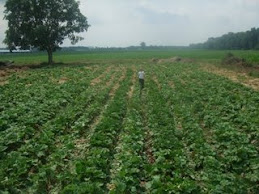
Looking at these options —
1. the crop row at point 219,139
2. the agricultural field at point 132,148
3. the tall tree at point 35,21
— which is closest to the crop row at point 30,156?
the agricultural field at point 132,148

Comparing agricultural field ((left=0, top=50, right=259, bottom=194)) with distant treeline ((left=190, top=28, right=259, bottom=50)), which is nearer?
agricultural field ((left=0, top=50, right=259, bottom=194))

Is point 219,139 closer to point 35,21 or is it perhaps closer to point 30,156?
point 30,156

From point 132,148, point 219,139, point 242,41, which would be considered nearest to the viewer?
point 132,148

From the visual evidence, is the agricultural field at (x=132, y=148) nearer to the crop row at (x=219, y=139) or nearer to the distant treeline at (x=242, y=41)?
the crop row at (x=219, y=139)

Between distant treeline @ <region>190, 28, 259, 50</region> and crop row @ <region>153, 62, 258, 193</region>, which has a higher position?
distant treeline @ <region>190, 28, 259, 50</region>

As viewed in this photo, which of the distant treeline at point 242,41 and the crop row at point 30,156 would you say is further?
the distant treeline at point 242,41

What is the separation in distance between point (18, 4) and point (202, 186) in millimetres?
45760

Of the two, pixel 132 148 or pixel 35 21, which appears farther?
pixel 35 21

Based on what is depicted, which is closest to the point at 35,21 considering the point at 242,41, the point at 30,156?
the point at 30,156

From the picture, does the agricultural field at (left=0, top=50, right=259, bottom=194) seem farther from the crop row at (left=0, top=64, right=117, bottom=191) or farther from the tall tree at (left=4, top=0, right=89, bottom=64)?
the tall tree at (left=4, top=0, right=89, bottom=64)

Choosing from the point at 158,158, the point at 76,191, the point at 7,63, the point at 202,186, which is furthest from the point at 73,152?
the point at 7,63

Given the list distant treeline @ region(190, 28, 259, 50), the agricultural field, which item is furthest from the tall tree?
distant treeline @ region(190, 28, 259, 50)

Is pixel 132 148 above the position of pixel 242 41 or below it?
below

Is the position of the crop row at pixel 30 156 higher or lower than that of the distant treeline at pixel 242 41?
lower
